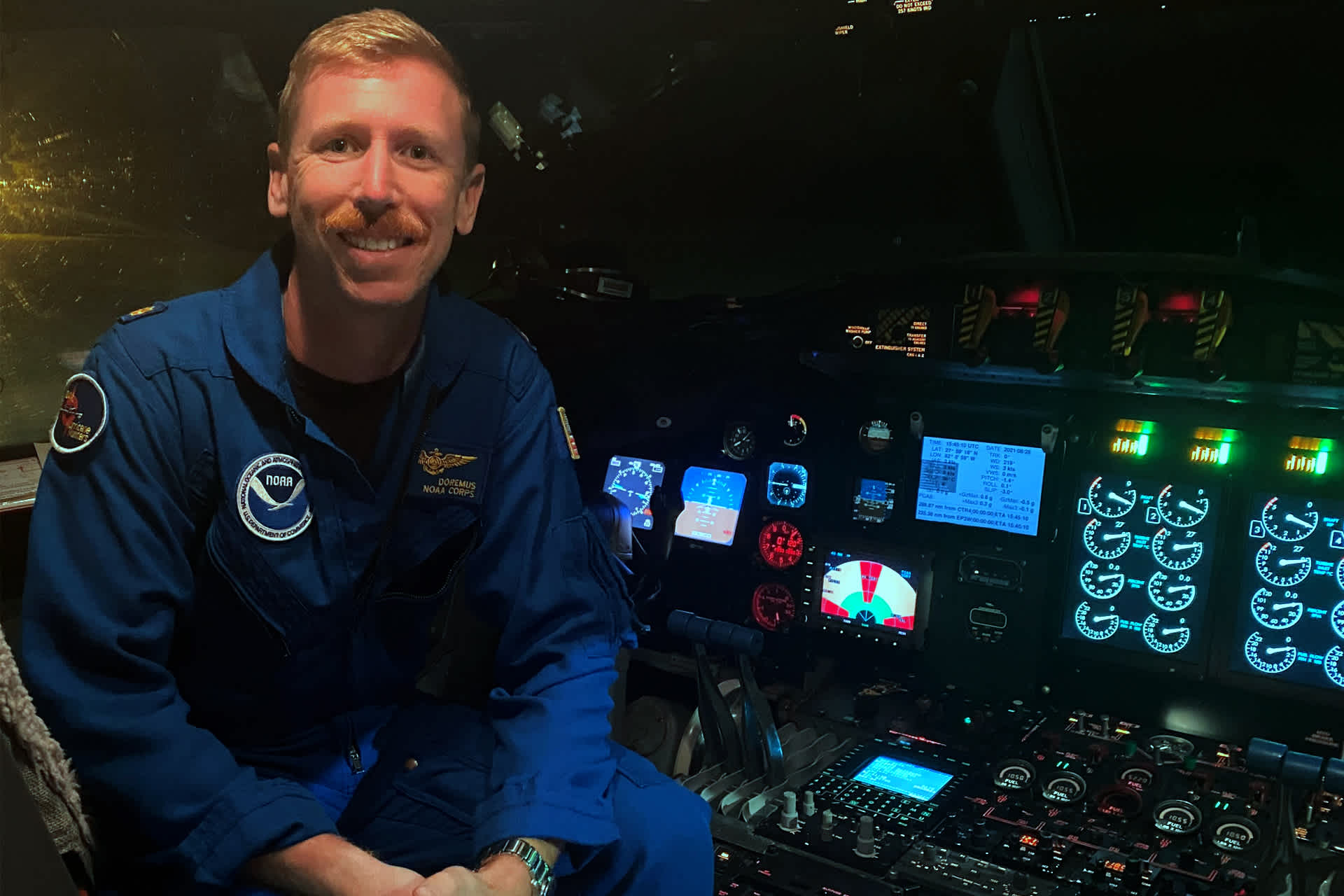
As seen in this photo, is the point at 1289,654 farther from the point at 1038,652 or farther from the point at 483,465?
the point at 483,465

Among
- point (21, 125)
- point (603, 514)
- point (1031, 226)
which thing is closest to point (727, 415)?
point (603, 514)

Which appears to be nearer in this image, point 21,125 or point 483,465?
point 483,465

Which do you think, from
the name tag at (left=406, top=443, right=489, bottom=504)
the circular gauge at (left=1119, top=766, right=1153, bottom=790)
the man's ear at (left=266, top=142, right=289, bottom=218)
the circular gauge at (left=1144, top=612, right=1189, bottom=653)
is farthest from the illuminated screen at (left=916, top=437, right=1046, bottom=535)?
the man's ear at (left=266, top=142, right=289, bottom=218)

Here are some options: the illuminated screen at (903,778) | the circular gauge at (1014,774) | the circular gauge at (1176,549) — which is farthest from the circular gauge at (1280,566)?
the illuminated screen at (903,778)

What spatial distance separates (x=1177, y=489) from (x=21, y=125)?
246 cm

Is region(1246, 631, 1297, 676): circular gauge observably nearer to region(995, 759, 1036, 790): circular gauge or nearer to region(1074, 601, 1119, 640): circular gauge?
region(1074, 601, 1119, 640): circular gauge

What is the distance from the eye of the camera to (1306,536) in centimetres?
192

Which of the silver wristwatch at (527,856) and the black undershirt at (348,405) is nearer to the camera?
the silver wristwatch at (527,856)

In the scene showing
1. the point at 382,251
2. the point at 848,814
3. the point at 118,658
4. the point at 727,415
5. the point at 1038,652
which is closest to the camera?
the point at 118,658

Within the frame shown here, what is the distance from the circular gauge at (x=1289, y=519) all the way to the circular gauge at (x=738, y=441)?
3.72ft

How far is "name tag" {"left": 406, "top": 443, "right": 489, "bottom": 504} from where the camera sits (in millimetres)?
1151

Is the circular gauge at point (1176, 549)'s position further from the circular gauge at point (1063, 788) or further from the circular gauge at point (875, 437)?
the circular gauge at point (875, 437)

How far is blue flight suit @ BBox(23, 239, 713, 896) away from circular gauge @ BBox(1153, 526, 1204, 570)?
1.29 meters

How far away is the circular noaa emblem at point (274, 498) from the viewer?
3.51 ft
